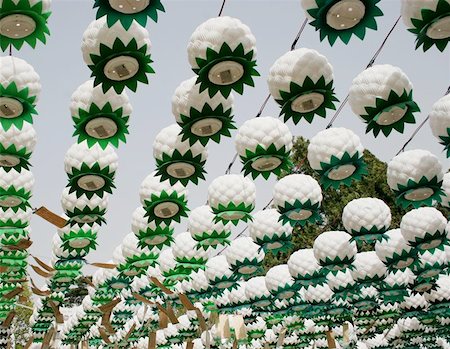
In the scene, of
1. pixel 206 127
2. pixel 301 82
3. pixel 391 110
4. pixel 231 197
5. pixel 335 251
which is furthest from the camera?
pixel 335 251

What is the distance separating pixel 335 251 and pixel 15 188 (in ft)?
12.7

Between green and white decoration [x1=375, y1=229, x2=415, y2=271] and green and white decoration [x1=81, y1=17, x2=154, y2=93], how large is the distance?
4.28 m

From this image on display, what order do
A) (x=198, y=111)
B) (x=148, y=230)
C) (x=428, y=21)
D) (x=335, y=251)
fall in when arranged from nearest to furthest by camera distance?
(x=428, y=21) → (x=198, y=111) → (x=148, y=230) → (x=335, y=251)

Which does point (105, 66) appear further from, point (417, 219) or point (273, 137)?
point (417, 219)

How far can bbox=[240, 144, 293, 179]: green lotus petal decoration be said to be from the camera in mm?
4910

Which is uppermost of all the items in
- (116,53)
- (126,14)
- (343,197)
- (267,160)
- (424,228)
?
(343,197)

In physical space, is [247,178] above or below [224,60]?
above

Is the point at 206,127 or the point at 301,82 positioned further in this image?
the point at 206,127

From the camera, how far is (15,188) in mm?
6266

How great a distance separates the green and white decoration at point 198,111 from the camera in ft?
14.4

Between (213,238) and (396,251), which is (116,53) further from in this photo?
(396,251)

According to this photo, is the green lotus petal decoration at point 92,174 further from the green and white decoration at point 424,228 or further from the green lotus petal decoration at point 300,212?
the green and white decoration at point 424,228

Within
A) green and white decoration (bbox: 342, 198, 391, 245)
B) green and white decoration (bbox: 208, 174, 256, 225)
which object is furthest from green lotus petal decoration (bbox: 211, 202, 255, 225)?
green and white decoration (bbox: 342, 198, 391, 245)

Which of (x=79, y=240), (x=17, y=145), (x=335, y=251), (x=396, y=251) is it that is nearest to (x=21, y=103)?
(x=17, y=145)
